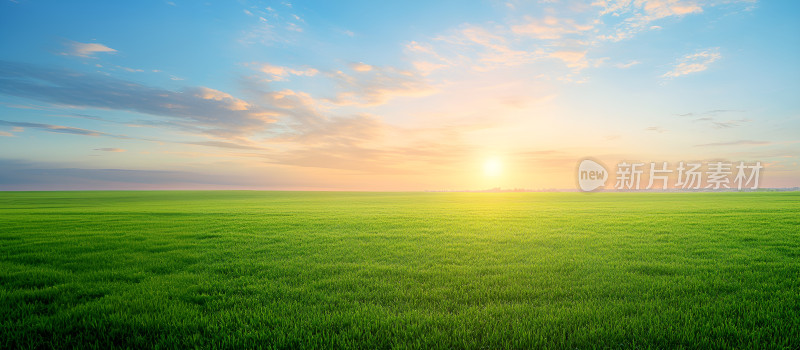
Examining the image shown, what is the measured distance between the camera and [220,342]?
501 cm

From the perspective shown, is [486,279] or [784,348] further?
[486,279]

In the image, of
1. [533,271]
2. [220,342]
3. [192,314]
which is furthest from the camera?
[533,271]

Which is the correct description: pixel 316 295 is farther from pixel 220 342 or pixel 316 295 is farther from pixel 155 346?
pixel 155 346

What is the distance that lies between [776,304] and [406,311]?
622 centimetres

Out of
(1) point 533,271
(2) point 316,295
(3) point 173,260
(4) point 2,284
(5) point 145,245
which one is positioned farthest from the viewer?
(5) point 145,245

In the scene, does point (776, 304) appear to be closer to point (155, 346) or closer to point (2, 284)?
point (155, 346)

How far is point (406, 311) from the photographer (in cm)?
596

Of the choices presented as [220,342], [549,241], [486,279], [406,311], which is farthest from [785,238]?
[220,342]

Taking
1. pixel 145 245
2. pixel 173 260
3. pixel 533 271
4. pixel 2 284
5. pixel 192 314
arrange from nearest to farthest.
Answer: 1. pixel 192 314
2. pixel 2 284
3. pixel 533 271
4. pixel 173 260
5. pixel 145 245

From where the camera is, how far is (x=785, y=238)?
13.2 metres

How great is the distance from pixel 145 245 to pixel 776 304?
16.7m

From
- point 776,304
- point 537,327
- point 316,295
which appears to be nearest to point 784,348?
point 776,304

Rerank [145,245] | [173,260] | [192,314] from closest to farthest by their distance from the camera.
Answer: [192,314] < [173,260] < [145,245]

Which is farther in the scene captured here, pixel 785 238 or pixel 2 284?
pixel 785 238
